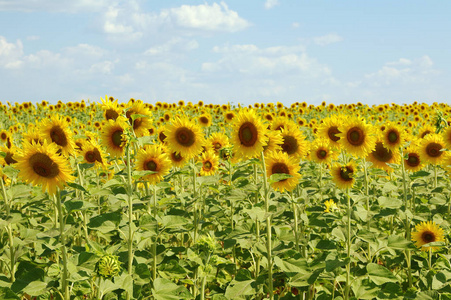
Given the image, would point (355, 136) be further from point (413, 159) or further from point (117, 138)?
point (117, 138)

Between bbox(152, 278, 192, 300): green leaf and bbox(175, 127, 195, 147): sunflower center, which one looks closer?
bbox(152, 278, 192, 300): green leaf

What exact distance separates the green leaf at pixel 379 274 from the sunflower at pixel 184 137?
2264 mm

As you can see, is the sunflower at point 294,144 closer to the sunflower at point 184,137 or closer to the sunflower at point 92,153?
the sunflower at point 184,137

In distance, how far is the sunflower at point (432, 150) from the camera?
21.1 ft

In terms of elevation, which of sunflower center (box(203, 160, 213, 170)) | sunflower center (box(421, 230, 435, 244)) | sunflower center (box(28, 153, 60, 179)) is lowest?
sunflower center (box(421, 230, 435, 244))

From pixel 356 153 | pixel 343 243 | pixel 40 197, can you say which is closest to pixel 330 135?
pixel 356 153

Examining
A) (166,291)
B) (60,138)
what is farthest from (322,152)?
(60,138)

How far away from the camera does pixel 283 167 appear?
4.62 meters

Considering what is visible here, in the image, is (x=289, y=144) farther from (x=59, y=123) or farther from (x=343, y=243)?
(x=59, y=123)

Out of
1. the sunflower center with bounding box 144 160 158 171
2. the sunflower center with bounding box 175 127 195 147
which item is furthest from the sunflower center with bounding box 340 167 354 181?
the sunflower center with bounding box 144 160 158 171

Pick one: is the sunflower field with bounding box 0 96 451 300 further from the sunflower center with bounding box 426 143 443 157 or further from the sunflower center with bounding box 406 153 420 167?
the sunflower center with bounding box 406 153 420 167

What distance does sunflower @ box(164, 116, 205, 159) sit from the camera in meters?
5.13

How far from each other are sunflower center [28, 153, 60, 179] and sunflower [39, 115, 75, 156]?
0.59 meters

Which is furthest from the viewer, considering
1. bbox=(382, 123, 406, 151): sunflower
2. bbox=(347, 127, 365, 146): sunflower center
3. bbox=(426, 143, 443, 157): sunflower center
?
bbox=(426, 143, 443, 157): sunflower center
